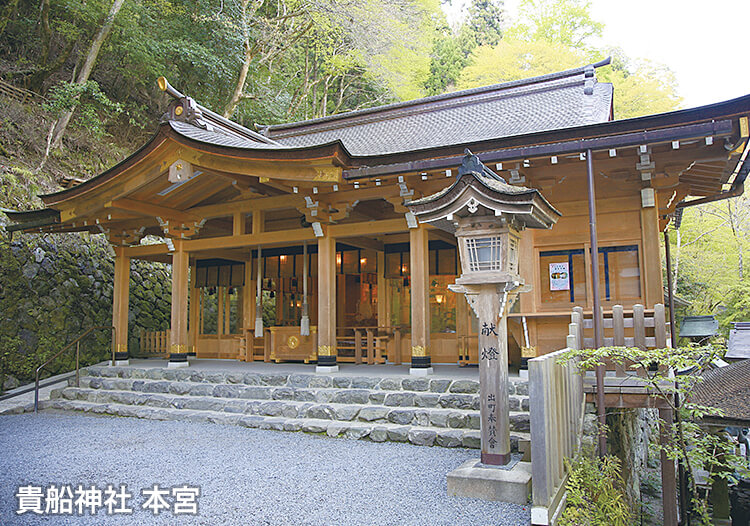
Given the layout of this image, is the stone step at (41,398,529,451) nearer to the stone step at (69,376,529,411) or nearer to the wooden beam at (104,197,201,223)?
the stone step at (69,376,529,411)

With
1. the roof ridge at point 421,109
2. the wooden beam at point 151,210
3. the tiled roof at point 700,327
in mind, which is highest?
the roof ridge at point 421,109

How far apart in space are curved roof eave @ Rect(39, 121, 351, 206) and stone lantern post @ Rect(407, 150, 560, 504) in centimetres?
316

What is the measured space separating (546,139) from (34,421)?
929cm

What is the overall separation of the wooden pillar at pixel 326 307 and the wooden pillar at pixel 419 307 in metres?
1.55

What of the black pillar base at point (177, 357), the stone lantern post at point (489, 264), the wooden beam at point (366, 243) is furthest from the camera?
the wooden beam at point (366, 243)

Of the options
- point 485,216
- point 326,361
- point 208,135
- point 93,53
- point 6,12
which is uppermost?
point 6,12

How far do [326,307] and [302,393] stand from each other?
164cm

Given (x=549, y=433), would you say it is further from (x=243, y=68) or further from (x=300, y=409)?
(x=243, y=68)

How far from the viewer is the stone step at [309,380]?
7069 mm

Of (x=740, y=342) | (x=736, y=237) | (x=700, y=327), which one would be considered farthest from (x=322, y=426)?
(x=736, y=237)

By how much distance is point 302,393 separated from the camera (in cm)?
790

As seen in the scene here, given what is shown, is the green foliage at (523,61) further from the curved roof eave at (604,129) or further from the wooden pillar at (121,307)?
the wooden pillar at (121,307)

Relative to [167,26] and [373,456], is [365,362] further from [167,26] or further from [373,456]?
[167,26]

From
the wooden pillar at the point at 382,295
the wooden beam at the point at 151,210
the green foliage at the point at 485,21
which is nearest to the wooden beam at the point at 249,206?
the wooden beam at the point at 151,210
